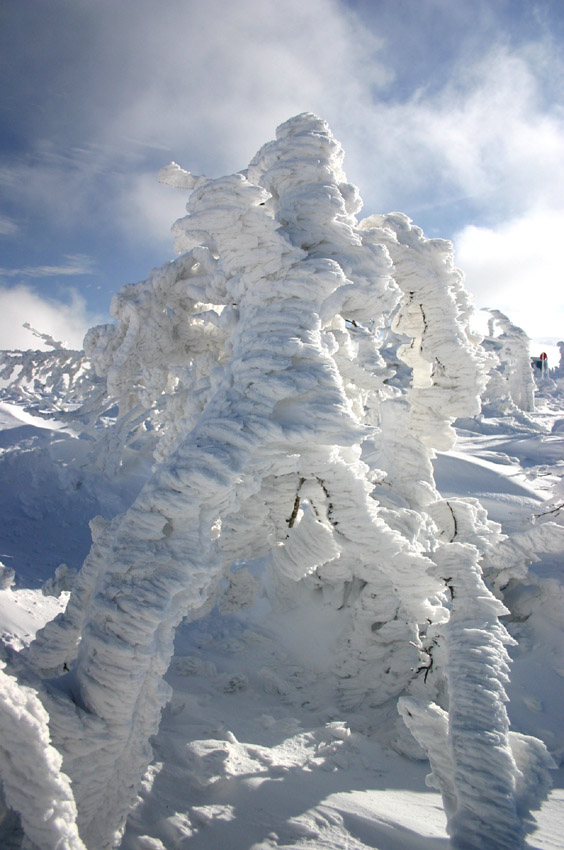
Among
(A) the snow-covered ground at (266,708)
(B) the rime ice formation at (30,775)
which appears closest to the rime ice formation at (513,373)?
(A) the snow-covered ground at (266,708)

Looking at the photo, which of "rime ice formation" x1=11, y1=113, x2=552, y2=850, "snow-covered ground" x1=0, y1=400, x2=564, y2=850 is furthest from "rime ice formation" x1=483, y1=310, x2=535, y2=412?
"rime ice formation" x1=11, y1=113, x2=552, y2=850

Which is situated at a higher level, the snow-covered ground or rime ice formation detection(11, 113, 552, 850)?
rime ice formation detection(11, 113, 552, 850)

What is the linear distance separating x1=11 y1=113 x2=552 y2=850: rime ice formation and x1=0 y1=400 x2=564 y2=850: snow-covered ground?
15.6 inches

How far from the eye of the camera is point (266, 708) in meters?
3.83

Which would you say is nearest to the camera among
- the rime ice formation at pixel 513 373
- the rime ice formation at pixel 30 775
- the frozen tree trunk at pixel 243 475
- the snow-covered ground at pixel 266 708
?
the rime ice formation at pixel 30 775

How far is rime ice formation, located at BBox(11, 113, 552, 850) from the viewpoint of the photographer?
5.78ft

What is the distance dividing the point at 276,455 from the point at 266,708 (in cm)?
288

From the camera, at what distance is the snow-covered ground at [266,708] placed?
2.11m

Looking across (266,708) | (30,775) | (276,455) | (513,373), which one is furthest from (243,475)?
(513,373)

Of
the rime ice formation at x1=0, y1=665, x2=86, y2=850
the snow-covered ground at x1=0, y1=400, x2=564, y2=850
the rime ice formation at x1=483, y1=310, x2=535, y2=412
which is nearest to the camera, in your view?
the rime ice formation at x1=0, y1=665, x2=86, y2=850

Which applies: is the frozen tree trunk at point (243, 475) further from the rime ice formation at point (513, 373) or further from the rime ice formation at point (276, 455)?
the rime ice formation at point (513, 373)

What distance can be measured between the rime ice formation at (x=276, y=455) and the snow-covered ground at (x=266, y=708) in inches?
15.6

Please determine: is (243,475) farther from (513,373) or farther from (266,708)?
(513,373)

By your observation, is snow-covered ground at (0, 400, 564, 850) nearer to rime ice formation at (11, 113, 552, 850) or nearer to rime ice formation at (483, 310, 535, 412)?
rime ice formation at (11, 113, 552, 850)
